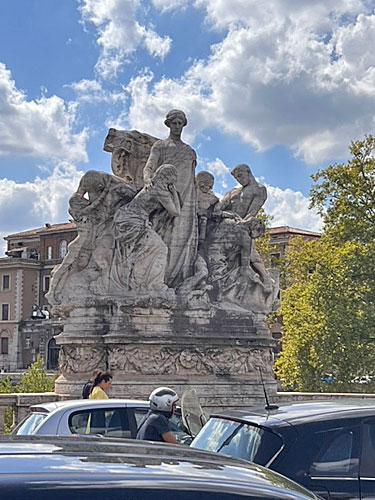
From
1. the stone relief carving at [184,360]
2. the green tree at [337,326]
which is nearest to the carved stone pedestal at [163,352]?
the stone relief carving at [184,360]

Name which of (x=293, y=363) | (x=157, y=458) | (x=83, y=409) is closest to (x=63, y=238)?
(x=293, y=363)

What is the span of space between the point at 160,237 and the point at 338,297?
14085mm

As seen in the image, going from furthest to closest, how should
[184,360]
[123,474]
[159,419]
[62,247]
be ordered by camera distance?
[62,247], [184,360], [159,419], [123,474]

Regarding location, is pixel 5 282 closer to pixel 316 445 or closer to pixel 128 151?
pixel 128 151

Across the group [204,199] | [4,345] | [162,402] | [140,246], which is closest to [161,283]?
[140,246]

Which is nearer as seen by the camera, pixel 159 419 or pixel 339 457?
pixel 339 457

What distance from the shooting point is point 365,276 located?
30422mm

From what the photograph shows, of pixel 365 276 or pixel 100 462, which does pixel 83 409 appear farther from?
pixel 365 276

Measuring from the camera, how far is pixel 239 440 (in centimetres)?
635

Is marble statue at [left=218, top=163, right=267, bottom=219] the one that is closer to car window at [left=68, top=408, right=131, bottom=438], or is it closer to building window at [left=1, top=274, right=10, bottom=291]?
car window at [left=68, top=408, right=131, bottom=438]

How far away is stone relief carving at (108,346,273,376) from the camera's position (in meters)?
16.7

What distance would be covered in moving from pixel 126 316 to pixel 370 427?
1074cm

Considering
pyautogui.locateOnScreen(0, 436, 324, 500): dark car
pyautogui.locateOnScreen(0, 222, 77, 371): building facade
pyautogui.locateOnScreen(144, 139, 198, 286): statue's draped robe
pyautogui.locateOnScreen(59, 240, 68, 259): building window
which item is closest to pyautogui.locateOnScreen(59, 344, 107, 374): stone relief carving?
pyautogui.locateOnScreen(144, 139, 198, 286): statue's draped robe

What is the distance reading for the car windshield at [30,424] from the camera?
29.5ft
